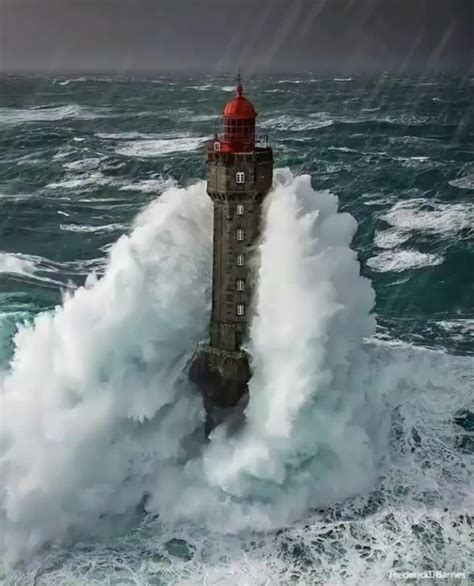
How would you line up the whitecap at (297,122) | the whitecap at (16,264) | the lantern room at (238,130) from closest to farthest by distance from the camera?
the lantern room at (238,130) < the whitecap at (16,264) < the whitecap at (297,122)

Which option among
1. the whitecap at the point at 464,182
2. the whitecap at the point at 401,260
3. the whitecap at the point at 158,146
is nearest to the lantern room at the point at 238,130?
the whitecap at the point at 401,260

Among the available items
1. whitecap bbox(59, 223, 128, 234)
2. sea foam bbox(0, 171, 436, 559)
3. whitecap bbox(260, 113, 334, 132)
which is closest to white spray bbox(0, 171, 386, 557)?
sea foam bbox(0, 171, 436, 559)

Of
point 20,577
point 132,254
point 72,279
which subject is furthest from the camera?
point 72,279

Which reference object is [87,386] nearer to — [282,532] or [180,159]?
[282,532]

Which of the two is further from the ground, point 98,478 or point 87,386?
point 87,386

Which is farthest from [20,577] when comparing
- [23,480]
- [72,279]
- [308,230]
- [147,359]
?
[72,279]

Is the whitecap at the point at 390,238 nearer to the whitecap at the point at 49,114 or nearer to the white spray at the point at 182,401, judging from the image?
the white spray at the point at 182,401

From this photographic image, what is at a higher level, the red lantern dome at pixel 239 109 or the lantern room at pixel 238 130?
the red lantern dome at pixel 239 109

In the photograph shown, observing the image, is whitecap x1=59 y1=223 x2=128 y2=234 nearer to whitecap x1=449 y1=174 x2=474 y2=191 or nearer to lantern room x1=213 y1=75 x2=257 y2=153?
whitecap x1=449 y1=174 x2=474 y2=191
